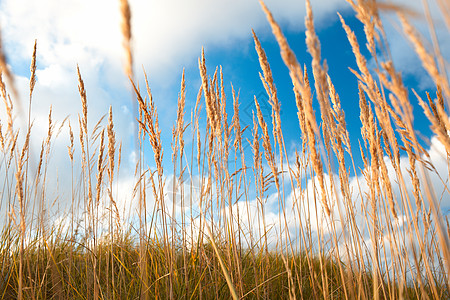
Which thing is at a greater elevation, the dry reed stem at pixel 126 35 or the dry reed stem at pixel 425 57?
the dry reed stem at pixel 126 35

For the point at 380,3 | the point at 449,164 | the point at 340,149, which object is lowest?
the point at 449,164

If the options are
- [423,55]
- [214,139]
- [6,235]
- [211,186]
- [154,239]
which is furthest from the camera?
[6,235]

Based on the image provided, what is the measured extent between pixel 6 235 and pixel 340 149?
10.8 ft

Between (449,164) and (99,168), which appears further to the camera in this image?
(99,168)

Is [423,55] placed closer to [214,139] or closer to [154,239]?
[214,139]

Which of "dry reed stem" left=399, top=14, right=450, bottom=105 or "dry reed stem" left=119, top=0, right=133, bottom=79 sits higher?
"dry reed stem" left=119, top=0, right=133, bottom=79

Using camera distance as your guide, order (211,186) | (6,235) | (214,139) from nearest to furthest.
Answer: (214,139)
(211,186)
(6,235)

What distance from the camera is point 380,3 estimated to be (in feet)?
3.80

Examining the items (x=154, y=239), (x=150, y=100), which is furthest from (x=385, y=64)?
(x=154, y=239)

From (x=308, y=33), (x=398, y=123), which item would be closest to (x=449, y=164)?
(x=398, y=123)

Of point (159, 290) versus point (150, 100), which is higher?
point (150, 100)

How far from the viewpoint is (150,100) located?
2.26 metres

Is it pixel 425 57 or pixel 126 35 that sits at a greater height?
pixel 126 35

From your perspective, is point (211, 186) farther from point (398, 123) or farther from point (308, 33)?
point (308, 33)
